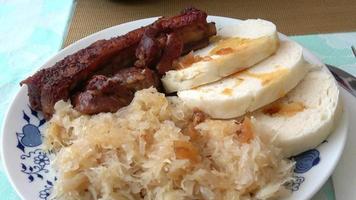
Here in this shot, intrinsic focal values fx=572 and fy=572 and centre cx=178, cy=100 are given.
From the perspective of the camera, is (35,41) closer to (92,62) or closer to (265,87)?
(92,62)

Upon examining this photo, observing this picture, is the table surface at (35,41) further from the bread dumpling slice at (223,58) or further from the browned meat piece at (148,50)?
the browned meat piece at (148,50)

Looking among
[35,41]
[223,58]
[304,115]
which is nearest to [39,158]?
[223,58]

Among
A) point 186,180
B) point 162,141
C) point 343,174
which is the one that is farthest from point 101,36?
point 343,174

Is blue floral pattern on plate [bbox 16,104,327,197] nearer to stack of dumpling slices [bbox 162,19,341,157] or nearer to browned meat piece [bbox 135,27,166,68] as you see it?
stack of dumpling slices [bbox 162,19,341,157]

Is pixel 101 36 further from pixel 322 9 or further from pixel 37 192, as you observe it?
pixel 322 9

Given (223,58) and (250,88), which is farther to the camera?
(223,58)

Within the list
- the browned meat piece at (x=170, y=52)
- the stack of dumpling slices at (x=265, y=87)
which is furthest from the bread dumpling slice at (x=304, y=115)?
the browned meat piece at (x=170, y=52)
